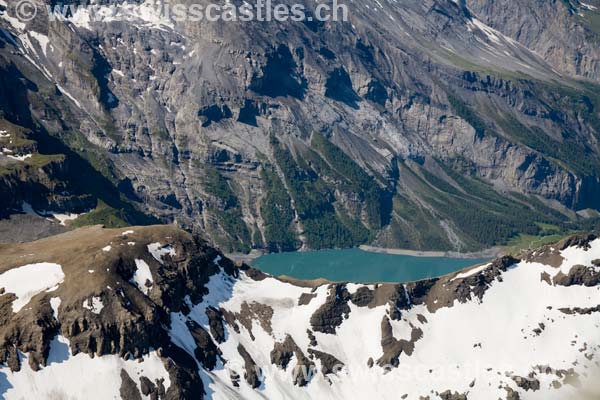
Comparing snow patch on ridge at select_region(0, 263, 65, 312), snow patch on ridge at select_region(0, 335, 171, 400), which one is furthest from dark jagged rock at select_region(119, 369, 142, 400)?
snow patch on ridge at select_region(0, 263, 65, 312)

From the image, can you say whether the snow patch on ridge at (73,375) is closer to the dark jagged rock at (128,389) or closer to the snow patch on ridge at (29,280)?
the dark jagged rock at (128,389)

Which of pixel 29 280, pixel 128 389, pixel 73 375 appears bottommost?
pixel 128 389

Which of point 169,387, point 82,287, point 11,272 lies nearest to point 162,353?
point 169,387

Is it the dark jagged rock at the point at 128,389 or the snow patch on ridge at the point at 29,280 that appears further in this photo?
the snow patch on ridge at the point at 29,280

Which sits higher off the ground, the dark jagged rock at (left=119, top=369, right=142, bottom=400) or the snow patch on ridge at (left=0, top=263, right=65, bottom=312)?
the snow patch on ridge at (left=0, top=263, right=65, bottom=312)

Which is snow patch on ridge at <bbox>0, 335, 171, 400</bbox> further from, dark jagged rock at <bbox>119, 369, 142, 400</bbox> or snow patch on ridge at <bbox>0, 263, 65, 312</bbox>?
snow patch on ridge at <bbox>0, 263, 65, 312</bbox>

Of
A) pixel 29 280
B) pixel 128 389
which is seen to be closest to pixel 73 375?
pixel 128 389

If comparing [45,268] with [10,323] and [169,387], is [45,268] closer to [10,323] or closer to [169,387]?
[10,323]

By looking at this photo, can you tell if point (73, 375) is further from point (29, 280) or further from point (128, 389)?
point (29, 280)

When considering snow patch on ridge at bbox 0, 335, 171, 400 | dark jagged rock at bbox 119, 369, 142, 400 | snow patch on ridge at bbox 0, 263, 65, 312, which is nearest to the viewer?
snow patch on ridge at bbox 0, 335, 171, 400

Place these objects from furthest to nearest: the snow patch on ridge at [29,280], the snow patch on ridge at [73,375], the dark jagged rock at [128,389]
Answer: the snow patch on ridge at [29,280]
the dark jagged rock at [128,389]
the snow patch on ridge at [73,375]

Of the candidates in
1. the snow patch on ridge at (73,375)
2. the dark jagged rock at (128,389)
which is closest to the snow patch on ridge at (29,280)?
the snow patch on ridge at (73,375)
